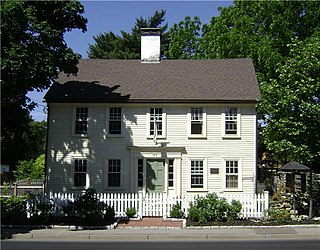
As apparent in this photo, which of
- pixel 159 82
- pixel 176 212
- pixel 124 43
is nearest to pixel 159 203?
pixel 176 212

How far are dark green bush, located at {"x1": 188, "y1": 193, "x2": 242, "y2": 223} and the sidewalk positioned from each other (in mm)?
1310

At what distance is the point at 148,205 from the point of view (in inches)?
734

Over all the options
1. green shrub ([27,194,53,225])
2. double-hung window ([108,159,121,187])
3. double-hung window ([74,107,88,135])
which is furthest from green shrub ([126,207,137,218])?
double-hung window ([74,107,88,135])

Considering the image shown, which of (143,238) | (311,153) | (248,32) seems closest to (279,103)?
(311,153)

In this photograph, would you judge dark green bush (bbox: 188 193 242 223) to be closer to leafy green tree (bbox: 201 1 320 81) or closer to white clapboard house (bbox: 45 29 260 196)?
white clapboard house (bbox: 45 29 260 196)

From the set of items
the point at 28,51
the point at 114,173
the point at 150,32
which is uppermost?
the point at 150,32

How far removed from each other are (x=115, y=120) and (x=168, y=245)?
10721 millimetres

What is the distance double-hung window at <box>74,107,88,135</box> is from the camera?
22781 mm

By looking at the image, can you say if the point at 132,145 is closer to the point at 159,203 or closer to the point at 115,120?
the point at 115,120

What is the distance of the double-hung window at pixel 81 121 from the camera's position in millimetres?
22781

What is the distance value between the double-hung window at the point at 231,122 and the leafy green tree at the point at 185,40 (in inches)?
684

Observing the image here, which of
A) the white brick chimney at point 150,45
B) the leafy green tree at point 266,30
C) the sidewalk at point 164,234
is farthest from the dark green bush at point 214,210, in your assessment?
the leafy green tree at point 266,30

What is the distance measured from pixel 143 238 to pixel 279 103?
8.89m

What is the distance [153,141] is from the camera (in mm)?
22391
